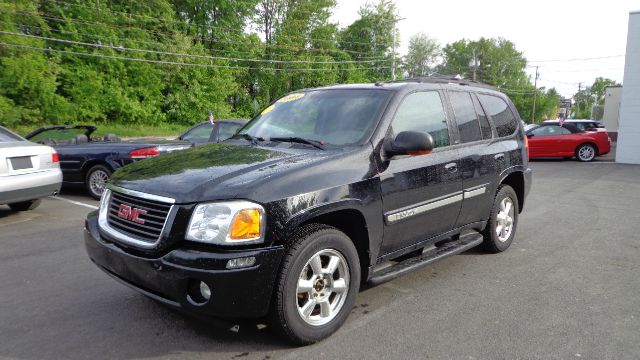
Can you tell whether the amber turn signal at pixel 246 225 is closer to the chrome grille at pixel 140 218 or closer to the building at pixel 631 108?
Answer: the chrome grille at pixel 140 218

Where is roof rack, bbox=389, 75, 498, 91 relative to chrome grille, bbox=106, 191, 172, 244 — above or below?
above

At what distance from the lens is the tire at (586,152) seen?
17359mm

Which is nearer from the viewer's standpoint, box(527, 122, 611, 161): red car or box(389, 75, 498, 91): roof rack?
box(389, 75, 498, 91): roof rack

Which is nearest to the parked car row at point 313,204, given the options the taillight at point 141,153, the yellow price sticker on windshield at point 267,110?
the yellow price sticker on windshield at point 267,110

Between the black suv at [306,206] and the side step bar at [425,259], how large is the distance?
0.06 feet

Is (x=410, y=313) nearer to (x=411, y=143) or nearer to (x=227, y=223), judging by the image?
(x=411, y=143)

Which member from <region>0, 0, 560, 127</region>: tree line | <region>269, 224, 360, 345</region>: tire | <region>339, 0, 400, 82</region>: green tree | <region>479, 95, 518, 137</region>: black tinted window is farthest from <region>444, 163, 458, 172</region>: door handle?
<region>339, 0, 400, 82</region>: green tree

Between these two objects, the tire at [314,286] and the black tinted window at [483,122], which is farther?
the black tinted window at [483,122]

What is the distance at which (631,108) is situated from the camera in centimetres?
1742

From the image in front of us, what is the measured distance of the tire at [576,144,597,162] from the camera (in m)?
17.4

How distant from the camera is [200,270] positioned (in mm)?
2729

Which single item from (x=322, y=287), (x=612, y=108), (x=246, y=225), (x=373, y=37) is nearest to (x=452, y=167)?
(x=322, y=287)

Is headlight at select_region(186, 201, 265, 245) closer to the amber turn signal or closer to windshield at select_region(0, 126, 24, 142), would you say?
the amber turn signal

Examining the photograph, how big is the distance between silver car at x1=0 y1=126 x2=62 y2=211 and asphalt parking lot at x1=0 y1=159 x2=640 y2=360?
672mm
